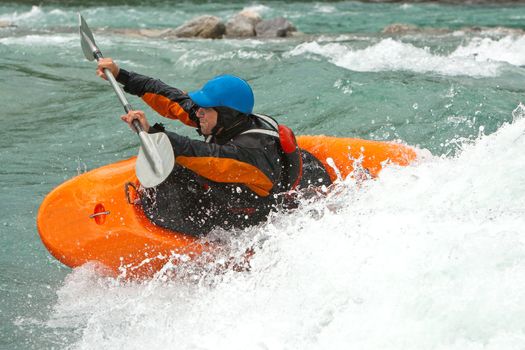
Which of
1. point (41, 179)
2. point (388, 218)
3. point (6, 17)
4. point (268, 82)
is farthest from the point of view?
point (6, 17)

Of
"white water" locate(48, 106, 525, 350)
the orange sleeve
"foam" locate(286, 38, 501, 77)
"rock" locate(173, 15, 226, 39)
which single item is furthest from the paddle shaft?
"rock" locate(173, 15, 226, 39)

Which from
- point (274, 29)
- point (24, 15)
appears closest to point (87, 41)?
point (274, 29)

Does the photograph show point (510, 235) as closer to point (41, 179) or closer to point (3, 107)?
point (41, 179)

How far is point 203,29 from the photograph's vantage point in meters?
12.7

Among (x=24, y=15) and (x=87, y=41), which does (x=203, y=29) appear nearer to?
(x=24, y=15)

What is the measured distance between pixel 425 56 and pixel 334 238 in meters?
6.78

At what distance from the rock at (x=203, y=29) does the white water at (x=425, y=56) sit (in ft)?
7.36

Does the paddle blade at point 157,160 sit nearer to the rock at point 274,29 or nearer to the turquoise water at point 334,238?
the turquoise water at point 334,238

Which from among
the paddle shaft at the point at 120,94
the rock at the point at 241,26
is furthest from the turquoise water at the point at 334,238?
the rock at the point at 241,26

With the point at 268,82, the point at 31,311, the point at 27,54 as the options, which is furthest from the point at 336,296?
the point at 27,54

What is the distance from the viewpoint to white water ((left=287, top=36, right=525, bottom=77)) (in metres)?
9.22

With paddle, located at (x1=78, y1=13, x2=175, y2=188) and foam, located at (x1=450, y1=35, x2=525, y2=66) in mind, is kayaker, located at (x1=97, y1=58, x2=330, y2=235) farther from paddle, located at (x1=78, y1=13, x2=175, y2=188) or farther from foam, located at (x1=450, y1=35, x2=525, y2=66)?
foam, located at (x1=450, y1=35, x2=525, y2=66)

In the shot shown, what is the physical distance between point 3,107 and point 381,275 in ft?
19.3

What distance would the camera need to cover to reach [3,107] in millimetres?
8102
